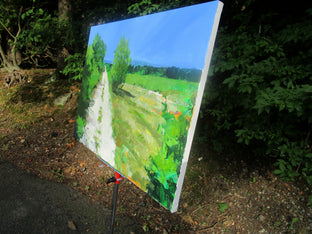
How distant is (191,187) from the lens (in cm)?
251

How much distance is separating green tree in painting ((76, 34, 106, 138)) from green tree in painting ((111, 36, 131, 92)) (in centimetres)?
21

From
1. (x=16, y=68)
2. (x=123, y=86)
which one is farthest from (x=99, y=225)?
(x=16, y=68)

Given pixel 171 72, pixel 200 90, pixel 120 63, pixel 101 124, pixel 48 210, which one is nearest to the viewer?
pixel 200 90

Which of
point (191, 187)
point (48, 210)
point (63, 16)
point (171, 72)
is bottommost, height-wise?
point (48, 210)

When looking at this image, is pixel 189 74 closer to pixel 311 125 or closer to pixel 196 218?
pixel 196 218

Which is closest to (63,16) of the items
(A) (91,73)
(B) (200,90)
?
(A) (91,73)

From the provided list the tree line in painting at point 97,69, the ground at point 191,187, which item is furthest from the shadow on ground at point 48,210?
the tree line in painting at point 97,69

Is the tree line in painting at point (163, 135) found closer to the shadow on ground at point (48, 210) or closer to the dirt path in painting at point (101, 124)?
the dirt path in painting at point (101, 124)

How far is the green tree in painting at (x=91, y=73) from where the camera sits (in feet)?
5.67

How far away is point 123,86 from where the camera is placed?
4.75 ft

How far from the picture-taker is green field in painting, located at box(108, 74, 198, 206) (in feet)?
3.43

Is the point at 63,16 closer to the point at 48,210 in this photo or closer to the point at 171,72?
the point at 48,210

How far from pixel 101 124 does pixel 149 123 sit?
2.02 feet

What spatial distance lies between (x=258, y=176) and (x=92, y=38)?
8.12ft
